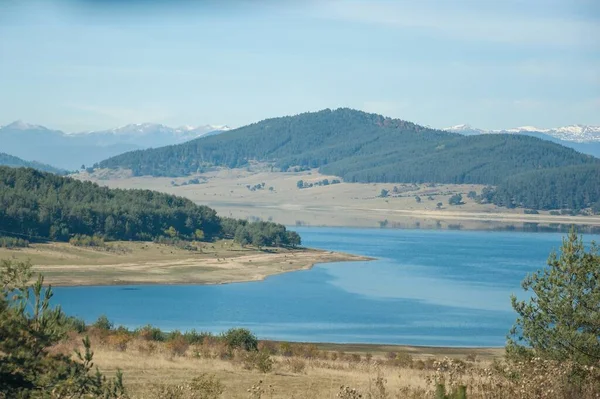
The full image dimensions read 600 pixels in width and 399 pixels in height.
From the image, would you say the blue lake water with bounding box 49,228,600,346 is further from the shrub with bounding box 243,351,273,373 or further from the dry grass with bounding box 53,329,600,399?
the shrub with bounding box 243,351,273,373

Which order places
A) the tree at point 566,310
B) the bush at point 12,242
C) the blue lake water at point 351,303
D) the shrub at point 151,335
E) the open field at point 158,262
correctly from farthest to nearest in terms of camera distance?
the bush at point 12,242 → the open field at point 158,262 → the blue lake water at point 351,303 → the shrub at point 151,335 → the tree at point 566,310

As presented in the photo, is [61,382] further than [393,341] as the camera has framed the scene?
No

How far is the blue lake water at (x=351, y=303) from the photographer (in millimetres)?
42781

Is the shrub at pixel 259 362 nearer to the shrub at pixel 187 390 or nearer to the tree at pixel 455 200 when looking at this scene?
the shrub at pixel 187 390

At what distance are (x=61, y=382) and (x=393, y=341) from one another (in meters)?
32.2

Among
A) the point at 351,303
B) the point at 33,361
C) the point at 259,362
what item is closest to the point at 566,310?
the point at 259,362

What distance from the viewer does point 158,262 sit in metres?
68.1

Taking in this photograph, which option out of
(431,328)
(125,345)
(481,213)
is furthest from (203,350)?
(481,213)

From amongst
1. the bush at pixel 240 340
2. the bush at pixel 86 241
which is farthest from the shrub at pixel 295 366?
the bush at pixel 86 241

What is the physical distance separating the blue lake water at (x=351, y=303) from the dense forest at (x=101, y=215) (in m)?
14.0

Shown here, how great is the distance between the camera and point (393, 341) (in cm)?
3994

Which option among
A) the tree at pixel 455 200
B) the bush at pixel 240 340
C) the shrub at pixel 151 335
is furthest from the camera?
the tree at pixel 455 200

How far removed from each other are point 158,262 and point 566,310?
5690 cm

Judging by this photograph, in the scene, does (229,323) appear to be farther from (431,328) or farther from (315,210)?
(315,210)
